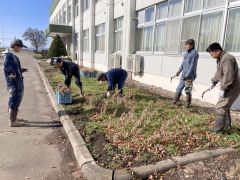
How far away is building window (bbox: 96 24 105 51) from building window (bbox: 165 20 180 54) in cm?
926

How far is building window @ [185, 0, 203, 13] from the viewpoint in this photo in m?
8.53

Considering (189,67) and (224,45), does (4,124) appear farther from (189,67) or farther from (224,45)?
(224,45)

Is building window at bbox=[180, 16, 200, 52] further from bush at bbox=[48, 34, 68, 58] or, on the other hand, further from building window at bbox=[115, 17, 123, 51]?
bush at bbox=[48, 34, 68, 58]

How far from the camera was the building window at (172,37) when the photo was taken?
9.75m

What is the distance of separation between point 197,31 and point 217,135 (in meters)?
4.96

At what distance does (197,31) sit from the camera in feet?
28.2

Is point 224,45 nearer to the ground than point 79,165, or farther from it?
farther from it

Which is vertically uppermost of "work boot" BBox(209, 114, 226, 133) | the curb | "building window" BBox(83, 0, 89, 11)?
"building window" BBox(83, 0, 89, 11)

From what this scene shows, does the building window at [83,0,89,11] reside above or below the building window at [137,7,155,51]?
above

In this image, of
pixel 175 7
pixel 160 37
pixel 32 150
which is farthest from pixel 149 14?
pixel 32 150

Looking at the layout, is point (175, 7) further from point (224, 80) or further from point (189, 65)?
point (224, 80)

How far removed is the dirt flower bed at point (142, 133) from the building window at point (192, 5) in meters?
3.88

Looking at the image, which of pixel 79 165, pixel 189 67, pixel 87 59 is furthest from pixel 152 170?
pixel 87 59

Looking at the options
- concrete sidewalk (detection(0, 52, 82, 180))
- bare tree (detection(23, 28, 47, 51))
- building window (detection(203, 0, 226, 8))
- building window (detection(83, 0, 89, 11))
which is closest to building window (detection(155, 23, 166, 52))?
building window (detection(203, 0, 226, 8))
